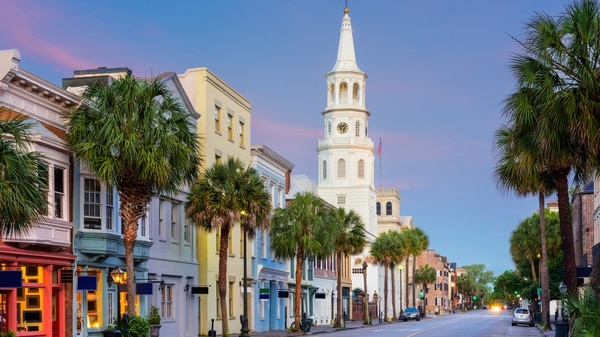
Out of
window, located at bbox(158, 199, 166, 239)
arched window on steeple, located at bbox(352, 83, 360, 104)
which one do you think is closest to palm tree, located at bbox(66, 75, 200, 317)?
window, located at bbox(158, 199, 166, 239)

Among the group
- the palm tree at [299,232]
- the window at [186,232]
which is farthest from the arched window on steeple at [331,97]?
the window at [186,232]

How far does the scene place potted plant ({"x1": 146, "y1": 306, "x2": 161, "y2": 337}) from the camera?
3650 centimetres

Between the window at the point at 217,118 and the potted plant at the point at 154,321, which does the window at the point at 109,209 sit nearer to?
the potted plant at the point at 154,321

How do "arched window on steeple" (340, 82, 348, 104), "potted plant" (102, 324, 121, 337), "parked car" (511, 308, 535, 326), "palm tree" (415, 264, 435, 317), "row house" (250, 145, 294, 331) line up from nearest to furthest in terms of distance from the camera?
1. "potted plant" (102, 324, 121, 337)
2. "row house" (250, 145, 294, 331)
3. "parked car" (511, 308, 535, 326)
4. "arched window on steeple" (340, 82, 348, 104)
5. "palm tree" (415, 264, 435, 317)

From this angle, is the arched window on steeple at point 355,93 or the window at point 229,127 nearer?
the window at point 229,127

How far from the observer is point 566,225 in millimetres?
29500

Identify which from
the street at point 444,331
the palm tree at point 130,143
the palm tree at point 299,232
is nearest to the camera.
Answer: the palm tree at point 130,143

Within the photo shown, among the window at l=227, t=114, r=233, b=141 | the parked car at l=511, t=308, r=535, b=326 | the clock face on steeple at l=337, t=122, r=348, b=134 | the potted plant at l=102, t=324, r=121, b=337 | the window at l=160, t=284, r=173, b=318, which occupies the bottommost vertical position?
the parked car at l=511, t=308, r=535, b=326

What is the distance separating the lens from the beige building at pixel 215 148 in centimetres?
4903

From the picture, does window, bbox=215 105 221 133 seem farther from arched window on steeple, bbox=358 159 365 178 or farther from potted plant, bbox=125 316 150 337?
arched window on steeple, bbox=358 159 365 178

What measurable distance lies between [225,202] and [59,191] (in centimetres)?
1152

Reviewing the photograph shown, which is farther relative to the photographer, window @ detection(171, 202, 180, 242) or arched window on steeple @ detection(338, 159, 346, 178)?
arched window on steeple @ detection(338, 159, 346, 178)

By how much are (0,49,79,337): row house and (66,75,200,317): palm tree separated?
756 millimetres

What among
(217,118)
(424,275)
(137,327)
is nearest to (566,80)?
(137,327)
